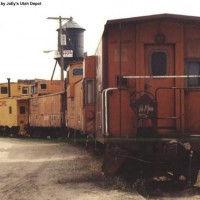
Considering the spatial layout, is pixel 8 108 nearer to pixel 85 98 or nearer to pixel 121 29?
pixel 85 98

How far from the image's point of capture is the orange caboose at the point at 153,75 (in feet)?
32.4

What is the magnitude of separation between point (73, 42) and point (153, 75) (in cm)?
3949

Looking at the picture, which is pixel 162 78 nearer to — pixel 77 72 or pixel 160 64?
pixel 160 64

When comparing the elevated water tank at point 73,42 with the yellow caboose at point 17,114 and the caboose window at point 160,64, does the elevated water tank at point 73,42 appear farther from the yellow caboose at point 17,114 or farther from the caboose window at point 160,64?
the caboose window at point 160,64

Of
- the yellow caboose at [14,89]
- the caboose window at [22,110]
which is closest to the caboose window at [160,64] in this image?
the caboose window at [22,110]

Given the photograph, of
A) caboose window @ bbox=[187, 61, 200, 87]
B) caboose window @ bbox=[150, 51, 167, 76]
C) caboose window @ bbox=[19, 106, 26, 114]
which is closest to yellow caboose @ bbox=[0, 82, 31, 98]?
caboose window @ bbox=[19, 106, 26, 114]

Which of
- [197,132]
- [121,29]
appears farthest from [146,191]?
[121,29]

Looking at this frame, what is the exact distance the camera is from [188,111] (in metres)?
10.0

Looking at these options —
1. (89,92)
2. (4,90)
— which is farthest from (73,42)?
(89,92)

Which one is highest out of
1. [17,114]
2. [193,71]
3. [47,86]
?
[47,86]

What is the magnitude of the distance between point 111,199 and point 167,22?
3908mm

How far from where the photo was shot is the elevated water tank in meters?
48.3

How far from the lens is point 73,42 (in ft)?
161

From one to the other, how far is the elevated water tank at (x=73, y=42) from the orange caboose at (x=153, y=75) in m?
38.2
